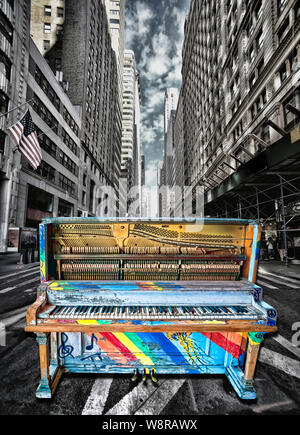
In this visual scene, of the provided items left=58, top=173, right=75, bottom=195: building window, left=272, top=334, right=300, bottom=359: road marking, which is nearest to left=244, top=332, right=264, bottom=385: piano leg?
left=272, top=334, right=300, bottom=359: road marking

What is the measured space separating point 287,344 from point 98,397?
12.2ft

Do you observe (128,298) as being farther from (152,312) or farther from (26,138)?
(26,138)

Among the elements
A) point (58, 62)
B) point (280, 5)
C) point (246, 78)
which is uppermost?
point (58, 62)

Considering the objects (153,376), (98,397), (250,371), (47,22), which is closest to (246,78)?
(250,371)

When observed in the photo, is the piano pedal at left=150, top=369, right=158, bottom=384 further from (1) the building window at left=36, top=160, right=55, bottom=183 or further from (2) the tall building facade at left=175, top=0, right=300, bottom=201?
(1) the building window at left=36, top=160, right=55, bottom=183

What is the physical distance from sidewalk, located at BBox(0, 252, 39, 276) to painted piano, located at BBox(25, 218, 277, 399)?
380 inches

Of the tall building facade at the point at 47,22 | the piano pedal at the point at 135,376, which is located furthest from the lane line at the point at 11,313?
the tall building facade at the point at 47,22

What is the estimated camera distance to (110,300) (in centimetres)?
250

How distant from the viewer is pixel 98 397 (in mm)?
2434

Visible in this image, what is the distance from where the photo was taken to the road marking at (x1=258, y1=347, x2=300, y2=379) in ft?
9.87

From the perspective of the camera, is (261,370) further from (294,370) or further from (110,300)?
(110,300)

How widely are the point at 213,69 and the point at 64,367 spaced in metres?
38.4

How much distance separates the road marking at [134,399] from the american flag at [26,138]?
1222cm

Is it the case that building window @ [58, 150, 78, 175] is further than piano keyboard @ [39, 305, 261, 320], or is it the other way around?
building window @ [58, 150, 78, 175]
